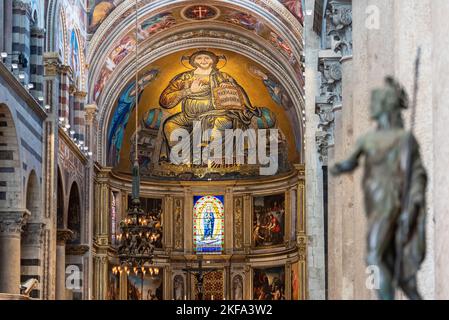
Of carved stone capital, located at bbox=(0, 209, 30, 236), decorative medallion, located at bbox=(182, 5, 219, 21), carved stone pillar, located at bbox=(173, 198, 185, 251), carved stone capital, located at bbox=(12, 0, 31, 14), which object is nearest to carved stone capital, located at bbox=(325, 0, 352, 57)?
carved stone capital, located at bbox=(0, 209, 30, 236)

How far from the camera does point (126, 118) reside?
41312 mm

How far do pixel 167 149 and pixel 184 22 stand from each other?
595 centimetres

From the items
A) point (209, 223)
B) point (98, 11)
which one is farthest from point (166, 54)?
point (209, 223)

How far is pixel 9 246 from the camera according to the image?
25.1 metres

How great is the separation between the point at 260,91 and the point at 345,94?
93.2 feet

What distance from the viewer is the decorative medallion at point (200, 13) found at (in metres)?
38.5

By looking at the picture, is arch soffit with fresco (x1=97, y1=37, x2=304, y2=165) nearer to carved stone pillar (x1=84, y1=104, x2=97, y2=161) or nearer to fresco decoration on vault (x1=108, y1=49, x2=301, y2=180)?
fresco decoration on vault (x1=108, y1=49, x2=301, y2=180)

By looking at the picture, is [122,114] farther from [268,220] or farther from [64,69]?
[64,69]

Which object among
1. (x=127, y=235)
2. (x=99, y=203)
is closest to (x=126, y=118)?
(x=99, y=203)

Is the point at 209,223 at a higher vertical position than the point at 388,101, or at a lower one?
lower

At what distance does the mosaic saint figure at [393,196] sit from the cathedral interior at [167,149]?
9.67 meters

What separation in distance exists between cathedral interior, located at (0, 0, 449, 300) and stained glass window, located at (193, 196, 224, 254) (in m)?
0.05
